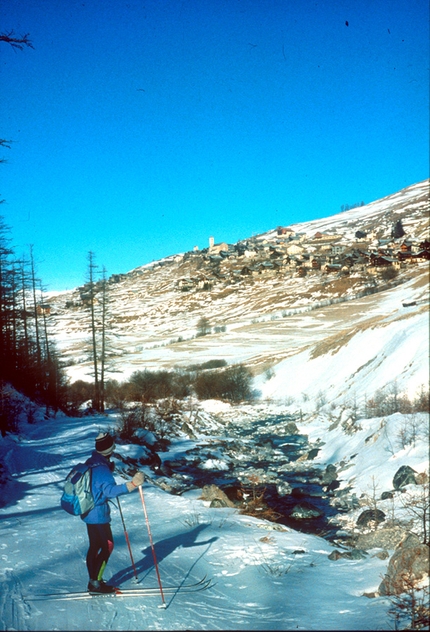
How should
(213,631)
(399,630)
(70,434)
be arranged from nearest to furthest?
(399,630), (213,631), (70,434)

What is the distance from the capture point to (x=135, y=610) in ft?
12.6

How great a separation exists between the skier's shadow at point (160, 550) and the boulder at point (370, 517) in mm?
2270

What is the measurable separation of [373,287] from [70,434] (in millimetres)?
9298

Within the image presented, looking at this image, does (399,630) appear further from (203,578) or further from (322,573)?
(203,578)

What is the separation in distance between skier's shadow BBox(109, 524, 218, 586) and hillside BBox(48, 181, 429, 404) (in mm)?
2758

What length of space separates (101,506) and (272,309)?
8257 millimetres

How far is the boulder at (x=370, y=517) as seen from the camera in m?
5.84

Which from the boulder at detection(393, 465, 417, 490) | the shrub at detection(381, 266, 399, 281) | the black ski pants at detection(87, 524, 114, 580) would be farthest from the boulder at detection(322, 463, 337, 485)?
the black ski pants at detection(87, 524, 114, 580)

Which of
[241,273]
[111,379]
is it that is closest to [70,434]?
[111,379]

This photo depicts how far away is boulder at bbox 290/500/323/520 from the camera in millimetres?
7859

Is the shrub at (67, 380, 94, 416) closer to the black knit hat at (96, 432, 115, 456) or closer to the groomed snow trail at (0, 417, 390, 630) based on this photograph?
the groomed snow trail at (0, 417, 390, 630)

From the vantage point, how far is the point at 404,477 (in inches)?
214

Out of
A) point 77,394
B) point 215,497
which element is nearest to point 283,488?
point 215,497

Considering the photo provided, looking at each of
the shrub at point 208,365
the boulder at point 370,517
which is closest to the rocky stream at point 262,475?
the boulder at point 370,517
